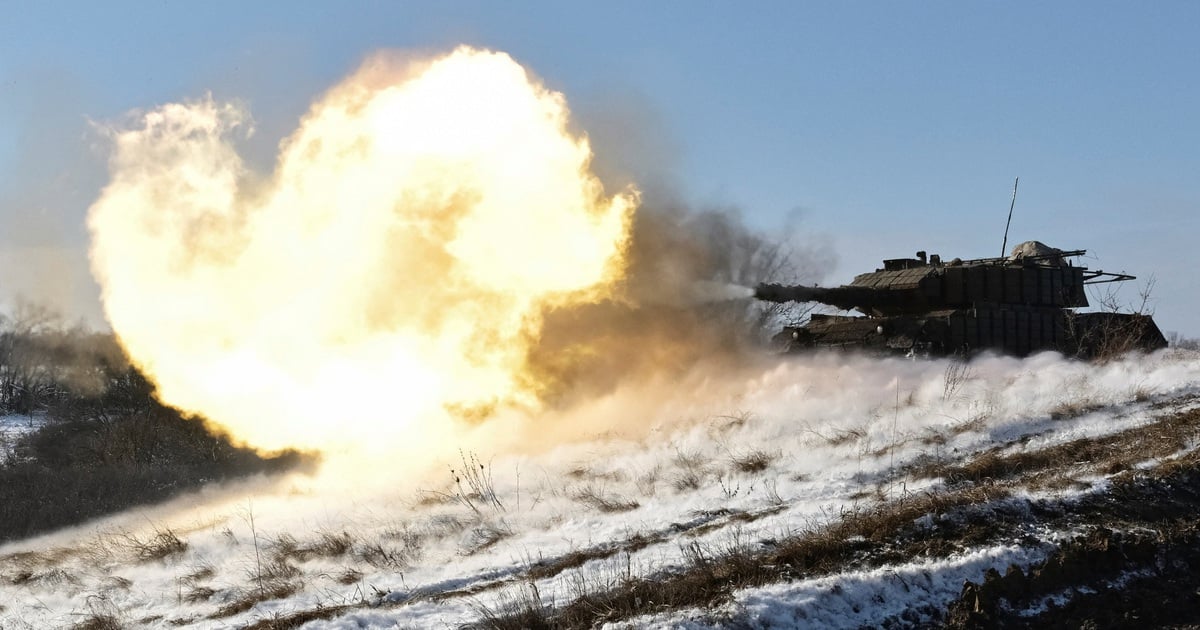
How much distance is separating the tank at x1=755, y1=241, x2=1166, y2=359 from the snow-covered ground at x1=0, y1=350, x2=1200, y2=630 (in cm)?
88

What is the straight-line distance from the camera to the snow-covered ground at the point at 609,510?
11.5 metres

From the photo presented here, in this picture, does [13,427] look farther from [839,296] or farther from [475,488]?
[839,296]

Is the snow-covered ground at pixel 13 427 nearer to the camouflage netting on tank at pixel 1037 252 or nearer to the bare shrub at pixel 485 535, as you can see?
the bare shrub at pixel 485 535

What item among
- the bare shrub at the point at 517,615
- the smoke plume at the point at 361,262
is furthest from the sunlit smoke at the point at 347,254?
the bare shrub at the point at 517,615

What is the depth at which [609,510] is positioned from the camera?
1591 cm

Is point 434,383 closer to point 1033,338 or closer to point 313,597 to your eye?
point 313,597

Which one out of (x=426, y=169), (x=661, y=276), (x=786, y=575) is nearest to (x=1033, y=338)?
(x=661, y=276)

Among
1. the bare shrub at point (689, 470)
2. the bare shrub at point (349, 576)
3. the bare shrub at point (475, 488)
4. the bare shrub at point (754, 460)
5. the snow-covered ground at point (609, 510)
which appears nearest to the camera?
the snow-covered ground at point (609, 510)

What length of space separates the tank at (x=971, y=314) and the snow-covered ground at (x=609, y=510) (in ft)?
2.88

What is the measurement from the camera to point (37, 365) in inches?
2329

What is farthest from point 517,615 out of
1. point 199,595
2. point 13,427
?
point 13,427

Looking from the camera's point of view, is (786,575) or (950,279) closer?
(786,575)

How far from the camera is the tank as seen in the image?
77.1ft

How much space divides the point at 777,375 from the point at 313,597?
13.7m
